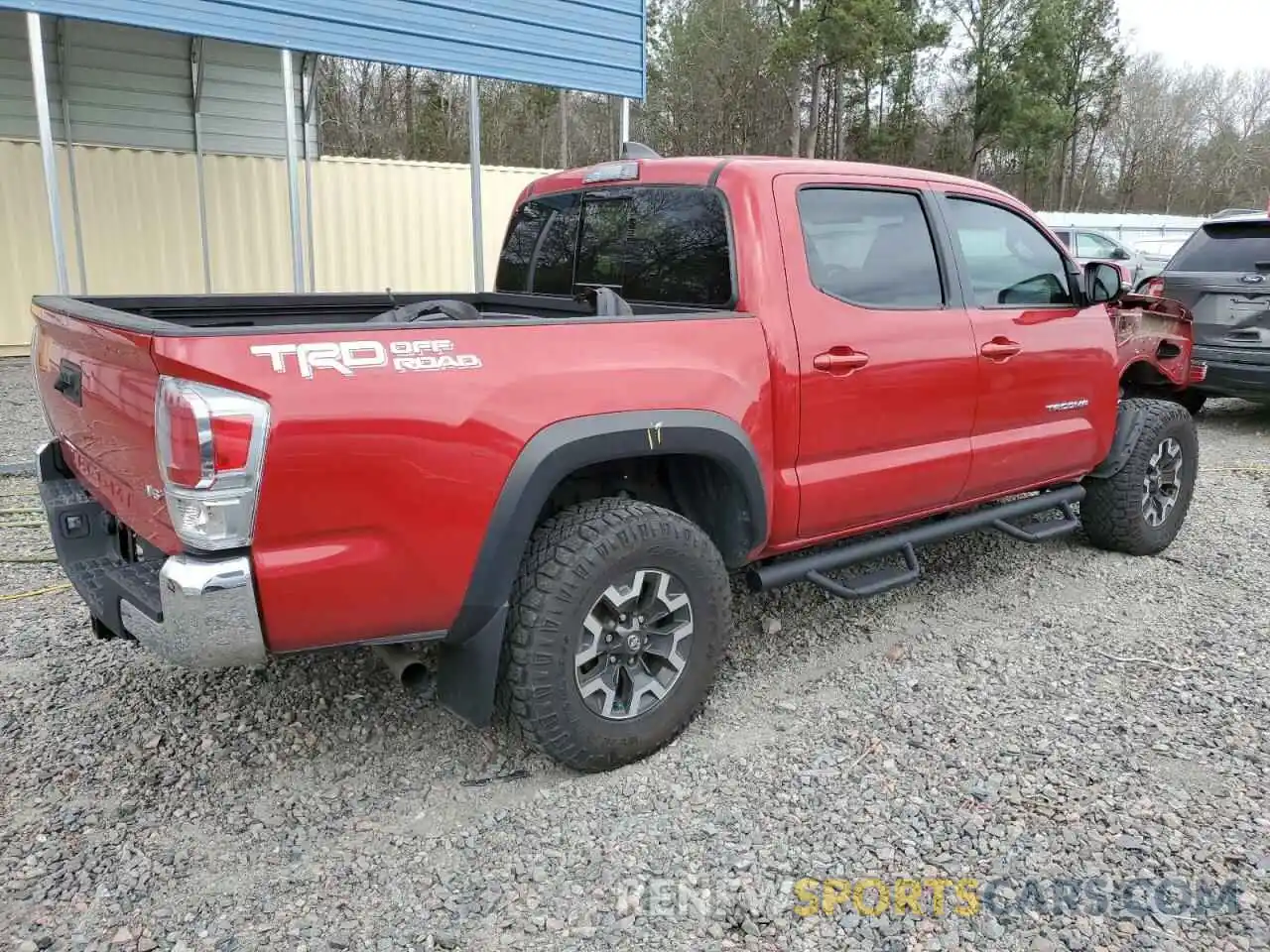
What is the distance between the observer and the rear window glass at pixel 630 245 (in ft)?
11.1

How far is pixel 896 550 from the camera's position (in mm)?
3896

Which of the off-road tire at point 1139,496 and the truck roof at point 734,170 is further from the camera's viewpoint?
the off-road tire at point 1139,496

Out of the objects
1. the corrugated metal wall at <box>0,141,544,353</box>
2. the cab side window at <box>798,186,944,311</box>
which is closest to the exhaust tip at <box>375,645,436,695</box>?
the cab side window at <box>798,186,944,311</box>

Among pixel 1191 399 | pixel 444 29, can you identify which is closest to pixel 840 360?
pixel 444 29

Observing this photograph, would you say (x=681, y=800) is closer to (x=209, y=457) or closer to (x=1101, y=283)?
(x=209, y=457)

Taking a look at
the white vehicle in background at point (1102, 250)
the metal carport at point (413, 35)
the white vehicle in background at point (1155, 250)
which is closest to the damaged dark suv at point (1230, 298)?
the metal carport at point (413, 35)

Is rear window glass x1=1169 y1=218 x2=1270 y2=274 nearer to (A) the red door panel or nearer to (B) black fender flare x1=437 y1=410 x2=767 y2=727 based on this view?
(A) the red door panel

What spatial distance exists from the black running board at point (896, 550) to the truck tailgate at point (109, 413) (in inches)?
78.3

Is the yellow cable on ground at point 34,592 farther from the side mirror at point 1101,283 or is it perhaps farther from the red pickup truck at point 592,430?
the side mirror at point 1101,283

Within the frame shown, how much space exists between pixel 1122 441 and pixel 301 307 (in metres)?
3.95

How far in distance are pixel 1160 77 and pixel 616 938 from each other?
49.1 metres

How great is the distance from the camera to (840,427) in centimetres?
346

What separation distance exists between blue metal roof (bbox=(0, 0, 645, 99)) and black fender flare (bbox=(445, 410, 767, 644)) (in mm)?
6163

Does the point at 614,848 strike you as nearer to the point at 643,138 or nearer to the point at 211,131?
the point at 211,131
